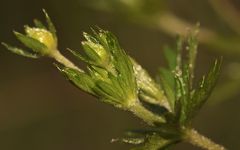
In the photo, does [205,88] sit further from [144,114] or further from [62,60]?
[62,60]

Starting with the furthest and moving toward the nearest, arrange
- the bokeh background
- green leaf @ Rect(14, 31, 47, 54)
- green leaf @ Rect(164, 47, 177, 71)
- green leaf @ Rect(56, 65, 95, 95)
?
1. the bokeh background
2. green leaf @ Rect(164, 47, 177, 71)
3. green leaf @ Rect(14, 31, 47, 54)
4. green leaf @ Rect(56, 65, 95, 95)

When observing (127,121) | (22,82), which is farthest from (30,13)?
(127,121)

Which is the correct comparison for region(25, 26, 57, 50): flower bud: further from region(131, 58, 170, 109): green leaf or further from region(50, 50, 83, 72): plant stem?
region(131, 58, 170, 109): green leaf

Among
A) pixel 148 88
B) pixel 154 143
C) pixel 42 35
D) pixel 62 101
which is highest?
pixel 62 101

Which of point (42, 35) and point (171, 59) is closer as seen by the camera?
point (42, 35)

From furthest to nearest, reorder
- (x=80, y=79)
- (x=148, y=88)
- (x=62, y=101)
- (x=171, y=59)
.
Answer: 1. (x=62, y=101)
2. (x=171, y=59)
3. (x=148, y=88)
4. (x=80, y=79)

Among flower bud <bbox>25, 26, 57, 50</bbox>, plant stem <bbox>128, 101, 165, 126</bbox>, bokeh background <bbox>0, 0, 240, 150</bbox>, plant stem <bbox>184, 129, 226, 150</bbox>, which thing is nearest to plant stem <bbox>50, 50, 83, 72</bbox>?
flower bud <bbox>25, 26, 57, 50</bbox>

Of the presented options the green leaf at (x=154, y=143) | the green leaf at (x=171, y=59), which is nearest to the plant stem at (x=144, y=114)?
the green leaf at (x=154, y=143)

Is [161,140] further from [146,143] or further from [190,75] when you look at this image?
[190,75]

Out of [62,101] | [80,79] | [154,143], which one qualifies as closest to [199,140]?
[154,143]

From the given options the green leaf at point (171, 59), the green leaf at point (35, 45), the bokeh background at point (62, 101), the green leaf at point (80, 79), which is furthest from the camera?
the bokeh background at point (62, 101)

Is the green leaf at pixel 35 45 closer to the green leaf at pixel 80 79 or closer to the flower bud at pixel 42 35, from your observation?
the flower bud at pixel 42 35

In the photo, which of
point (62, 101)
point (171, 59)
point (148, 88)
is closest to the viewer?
point (148, 88)
